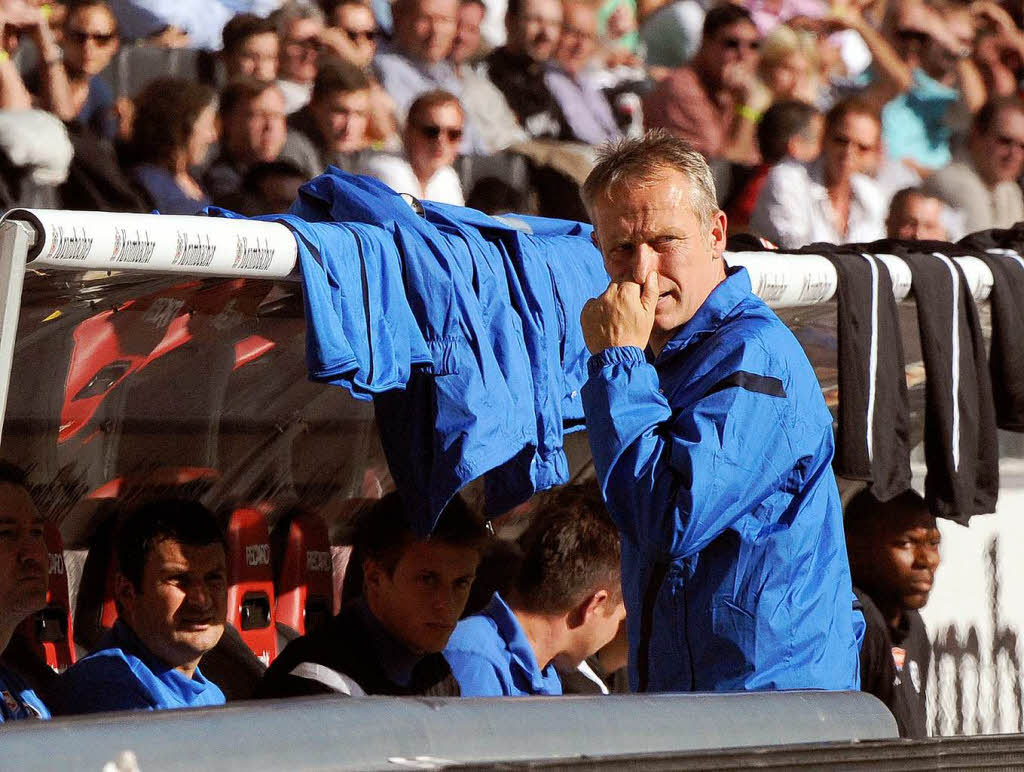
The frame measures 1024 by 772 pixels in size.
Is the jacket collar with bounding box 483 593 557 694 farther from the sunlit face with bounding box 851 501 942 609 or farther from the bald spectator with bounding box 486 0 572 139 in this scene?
the bald spectator with bounding box 486 0 572 139

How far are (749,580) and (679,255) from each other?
45cm

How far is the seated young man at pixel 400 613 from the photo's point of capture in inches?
Answer: 124

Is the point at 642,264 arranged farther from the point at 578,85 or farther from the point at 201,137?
the point at 578,85

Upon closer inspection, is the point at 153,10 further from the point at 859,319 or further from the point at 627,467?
the point at 627,467

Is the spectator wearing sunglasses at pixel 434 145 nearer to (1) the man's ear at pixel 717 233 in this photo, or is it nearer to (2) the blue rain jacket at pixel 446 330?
(2) the blue rain jacket at pixel 446 330

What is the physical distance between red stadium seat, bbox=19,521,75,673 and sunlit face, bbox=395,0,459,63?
3336 mm

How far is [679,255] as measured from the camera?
7.72 feet

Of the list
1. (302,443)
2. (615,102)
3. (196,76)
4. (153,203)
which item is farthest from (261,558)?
(615,102)

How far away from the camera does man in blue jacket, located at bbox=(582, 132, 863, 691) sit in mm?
2215

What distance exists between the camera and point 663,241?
2.34 metres

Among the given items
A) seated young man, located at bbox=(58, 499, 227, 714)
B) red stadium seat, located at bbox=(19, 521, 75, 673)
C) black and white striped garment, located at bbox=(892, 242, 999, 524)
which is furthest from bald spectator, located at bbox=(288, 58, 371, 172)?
seated young man, located at bbox=(58, 499, 227, 714)

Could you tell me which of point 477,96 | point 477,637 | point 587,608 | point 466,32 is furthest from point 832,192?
point 477,637

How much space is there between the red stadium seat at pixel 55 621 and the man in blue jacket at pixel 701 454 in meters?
1.27

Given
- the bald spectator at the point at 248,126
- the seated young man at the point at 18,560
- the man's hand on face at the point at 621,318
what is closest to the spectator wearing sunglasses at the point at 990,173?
the bald spectator at the point at 248,126
